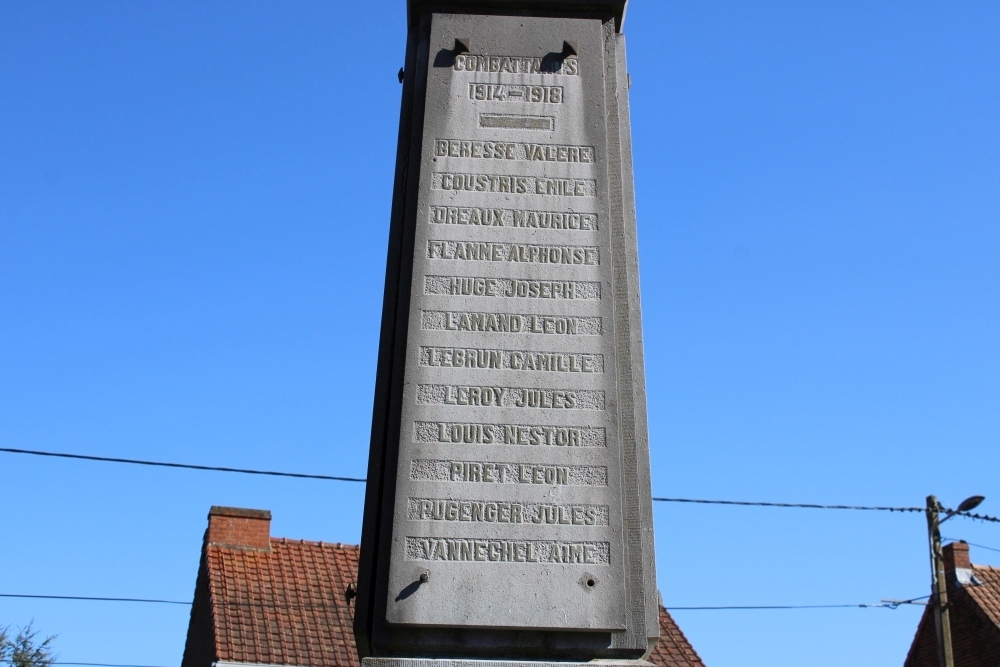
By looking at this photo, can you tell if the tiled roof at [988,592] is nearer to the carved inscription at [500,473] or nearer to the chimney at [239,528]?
the chimney at [239,528]

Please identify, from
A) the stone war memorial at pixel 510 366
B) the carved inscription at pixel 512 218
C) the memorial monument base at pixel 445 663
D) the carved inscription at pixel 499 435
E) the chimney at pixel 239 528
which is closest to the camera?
the memorial monument base at pixel 445 663

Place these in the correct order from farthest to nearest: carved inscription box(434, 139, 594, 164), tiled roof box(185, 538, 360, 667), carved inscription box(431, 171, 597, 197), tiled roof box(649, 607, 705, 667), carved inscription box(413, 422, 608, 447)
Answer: tiled roof box(649, 607, 705, 667)
tiled roof box(185, 538, 360, 667)
carved inscription box(434, 139, 594, 164)
carved inscription box(431, 171, 597, 197)
carved inscription box(413, 422, 608, 447)

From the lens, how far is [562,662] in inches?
231

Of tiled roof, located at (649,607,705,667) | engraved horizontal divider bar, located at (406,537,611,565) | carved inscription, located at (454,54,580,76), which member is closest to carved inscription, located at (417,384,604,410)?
engraved horizontal divider bar, located at (406,537,611,565)

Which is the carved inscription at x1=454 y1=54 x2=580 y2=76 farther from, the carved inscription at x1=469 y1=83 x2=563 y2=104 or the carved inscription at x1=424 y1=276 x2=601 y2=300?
the carved inscription at x1=424 y1=276 x2=601 y2=300

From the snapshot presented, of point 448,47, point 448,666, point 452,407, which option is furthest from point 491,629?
point 448,47

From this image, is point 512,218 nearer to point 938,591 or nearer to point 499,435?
point 499,435

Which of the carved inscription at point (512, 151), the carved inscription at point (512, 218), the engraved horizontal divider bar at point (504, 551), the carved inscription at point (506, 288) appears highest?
the carved inscription at point (512, 151)

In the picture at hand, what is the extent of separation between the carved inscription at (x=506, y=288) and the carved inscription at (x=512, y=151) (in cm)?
81

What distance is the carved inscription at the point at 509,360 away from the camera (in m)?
6.38

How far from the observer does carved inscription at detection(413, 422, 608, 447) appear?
20.4ft

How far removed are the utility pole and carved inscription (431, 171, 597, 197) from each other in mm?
11765

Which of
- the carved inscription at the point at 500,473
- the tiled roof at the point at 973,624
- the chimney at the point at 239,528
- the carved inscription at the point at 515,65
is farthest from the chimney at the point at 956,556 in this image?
the carved inscription at the point at 500,473

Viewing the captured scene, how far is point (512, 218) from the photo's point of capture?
6777 mm
